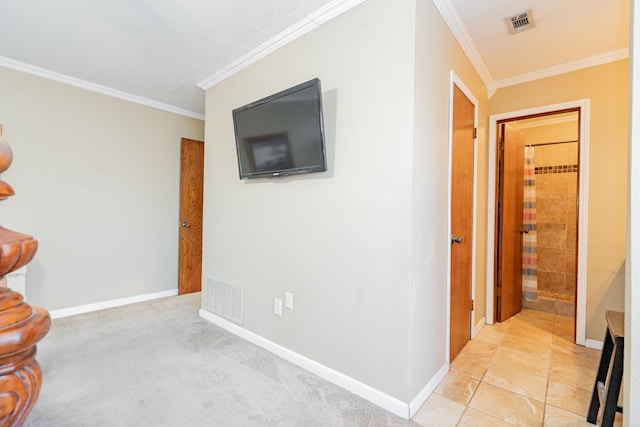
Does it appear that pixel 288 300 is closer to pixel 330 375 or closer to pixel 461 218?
pixel 330 375

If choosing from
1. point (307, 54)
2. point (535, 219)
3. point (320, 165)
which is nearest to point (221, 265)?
point (320, 165)

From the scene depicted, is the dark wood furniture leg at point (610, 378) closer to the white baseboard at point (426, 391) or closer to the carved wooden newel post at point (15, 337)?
the white baseboard at point (426, 391)

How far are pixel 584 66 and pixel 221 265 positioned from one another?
376 centimetres

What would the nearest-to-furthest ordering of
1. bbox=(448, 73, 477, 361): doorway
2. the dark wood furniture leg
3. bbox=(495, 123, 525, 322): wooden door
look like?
the dark wood furniture leg → bbox=(448, 73, 477, 361): doorway → bbox=(495, 123, 525, 322): wooden door

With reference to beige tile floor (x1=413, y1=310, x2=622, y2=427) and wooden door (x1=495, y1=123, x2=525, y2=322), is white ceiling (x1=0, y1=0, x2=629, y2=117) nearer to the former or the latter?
wooden door (x1=495, y1=123, x2=525, y2=322)

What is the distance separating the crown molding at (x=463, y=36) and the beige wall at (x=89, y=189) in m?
3.39

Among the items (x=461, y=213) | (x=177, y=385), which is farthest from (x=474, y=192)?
(x=177, y=385)

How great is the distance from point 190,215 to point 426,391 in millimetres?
3474

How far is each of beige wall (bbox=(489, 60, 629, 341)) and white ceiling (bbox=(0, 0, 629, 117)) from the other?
0.21m

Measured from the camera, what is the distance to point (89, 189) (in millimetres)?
3350

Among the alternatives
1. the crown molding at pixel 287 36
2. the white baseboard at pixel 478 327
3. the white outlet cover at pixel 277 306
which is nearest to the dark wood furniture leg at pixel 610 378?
the white baseboard at pixel 478 327

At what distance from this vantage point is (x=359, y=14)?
192 centimetres

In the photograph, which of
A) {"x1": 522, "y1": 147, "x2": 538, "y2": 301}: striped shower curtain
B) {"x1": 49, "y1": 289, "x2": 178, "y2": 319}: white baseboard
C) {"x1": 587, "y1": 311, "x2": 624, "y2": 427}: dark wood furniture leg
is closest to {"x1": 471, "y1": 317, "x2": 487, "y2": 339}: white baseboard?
{"x1": 522, "y1": 147, "x2": 538, "y2": 301}: striped shower curtain

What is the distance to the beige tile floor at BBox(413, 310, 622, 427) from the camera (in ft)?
5.71
